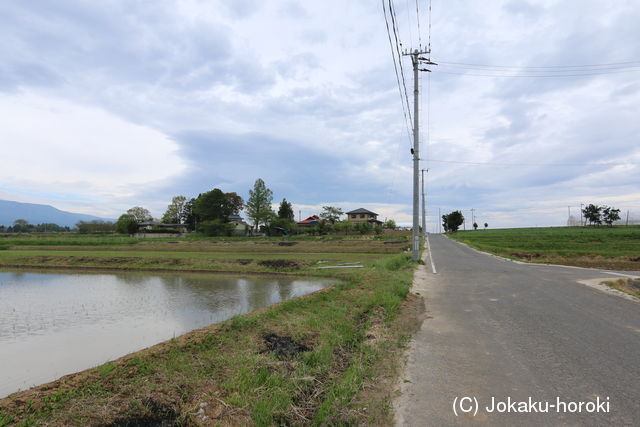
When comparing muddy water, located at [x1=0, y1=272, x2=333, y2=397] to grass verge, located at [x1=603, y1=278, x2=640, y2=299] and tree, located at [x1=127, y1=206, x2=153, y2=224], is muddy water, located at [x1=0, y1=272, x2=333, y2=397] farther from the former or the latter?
tree, located at [x1=127, y1=206, x2=153, y2=224]

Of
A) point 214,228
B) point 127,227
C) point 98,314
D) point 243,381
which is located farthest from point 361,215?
point 243,381

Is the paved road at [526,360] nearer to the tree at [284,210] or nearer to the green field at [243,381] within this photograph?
the green field at [243,381]

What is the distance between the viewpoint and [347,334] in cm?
746

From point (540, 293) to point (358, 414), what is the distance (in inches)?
428

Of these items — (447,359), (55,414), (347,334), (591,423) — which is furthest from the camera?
(347,334)

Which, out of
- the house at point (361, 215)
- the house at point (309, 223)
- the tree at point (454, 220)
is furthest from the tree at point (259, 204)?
the tree at point (454, 220)

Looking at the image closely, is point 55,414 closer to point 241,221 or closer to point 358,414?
point 358,414

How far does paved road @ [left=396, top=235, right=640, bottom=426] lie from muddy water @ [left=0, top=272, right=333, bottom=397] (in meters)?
6.46

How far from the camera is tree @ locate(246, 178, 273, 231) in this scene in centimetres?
8481

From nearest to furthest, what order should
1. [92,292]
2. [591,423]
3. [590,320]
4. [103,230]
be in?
[591,423] < [590,320] < [92,292] < [103,230]

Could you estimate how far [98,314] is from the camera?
11.9 m

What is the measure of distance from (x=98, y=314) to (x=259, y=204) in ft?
246

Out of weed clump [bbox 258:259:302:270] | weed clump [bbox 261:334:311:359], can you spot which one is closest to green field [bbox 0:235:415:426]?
weed clump [bbox 261:334:311:359]

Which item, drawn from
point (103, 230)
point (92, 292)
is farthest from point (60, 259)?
point (103, 230)
